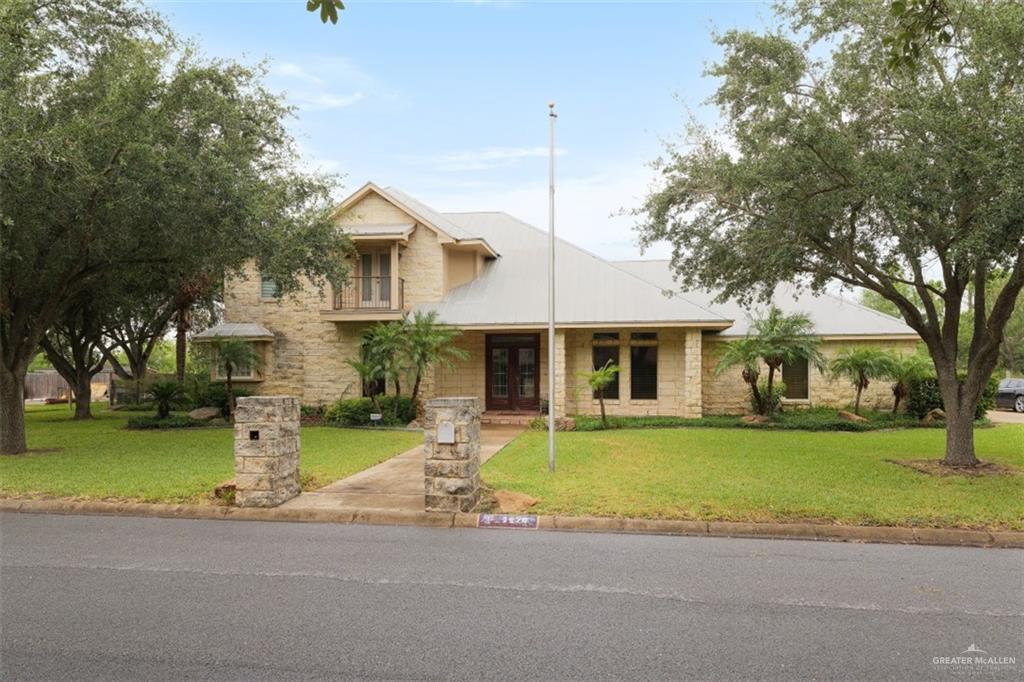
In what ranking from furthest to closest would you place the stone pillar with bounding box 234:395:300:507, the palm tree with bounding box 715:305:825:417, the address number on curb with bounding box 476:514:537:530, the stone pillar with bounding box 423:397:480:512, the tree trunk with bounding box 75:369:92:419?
the tree trunk with bounding box 75:369:92:419 < the palm tree with bounding box 715:305:825:417 < the stone pillar with bounding box 234:395:300:507 < the stone pillar with bounding box 423:397:480:512 < the address number on curb with bounding box 476:514:537:530

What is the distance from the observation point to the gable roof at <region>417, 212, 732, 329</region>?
1891 centimetres

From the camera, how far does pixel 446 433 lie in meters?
8.02

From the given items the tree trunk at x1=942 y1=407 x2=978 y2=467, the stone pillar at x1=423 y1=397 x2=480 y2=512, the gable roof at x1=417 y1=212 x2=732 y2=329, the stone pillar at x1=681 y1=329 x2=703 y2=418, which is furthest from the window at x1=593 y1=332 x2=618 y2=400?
the stone pillar at x1=423 y1=397 x2=480 y2=512

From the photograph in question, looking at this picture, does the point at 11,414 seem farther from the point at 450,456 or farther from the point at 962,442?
the point at 962,442

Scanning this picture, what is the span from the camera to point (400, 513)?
793 cm

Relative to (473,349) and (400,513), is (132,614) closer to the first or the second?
(400,513)

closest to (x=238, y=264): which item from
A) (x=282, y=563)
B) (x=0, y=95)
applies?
(x=0, y=95)

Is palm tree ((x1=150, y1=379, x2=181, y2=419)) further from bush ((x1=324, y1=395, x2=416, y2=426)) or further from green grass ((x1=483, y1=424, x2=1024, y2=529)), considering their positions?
green grass ((x1=483, y1=424, x2=1024, y2=529))

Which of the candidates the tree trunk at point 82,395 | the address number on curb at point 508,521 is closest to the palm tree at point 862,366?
the address number on curb at point 508,521

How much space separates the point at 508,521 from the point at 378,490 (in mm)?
2543

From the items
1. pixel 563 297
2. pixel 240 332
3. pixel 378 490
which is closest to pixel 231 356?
pixel 240 332

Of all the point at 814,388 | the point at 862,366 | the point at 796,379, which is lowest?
the point at 814,388

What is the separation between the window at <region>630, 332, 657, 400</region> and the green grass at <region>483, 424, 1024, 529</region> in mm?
4761

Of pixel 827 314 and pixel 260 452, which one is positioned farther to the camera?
pixel 827 314
